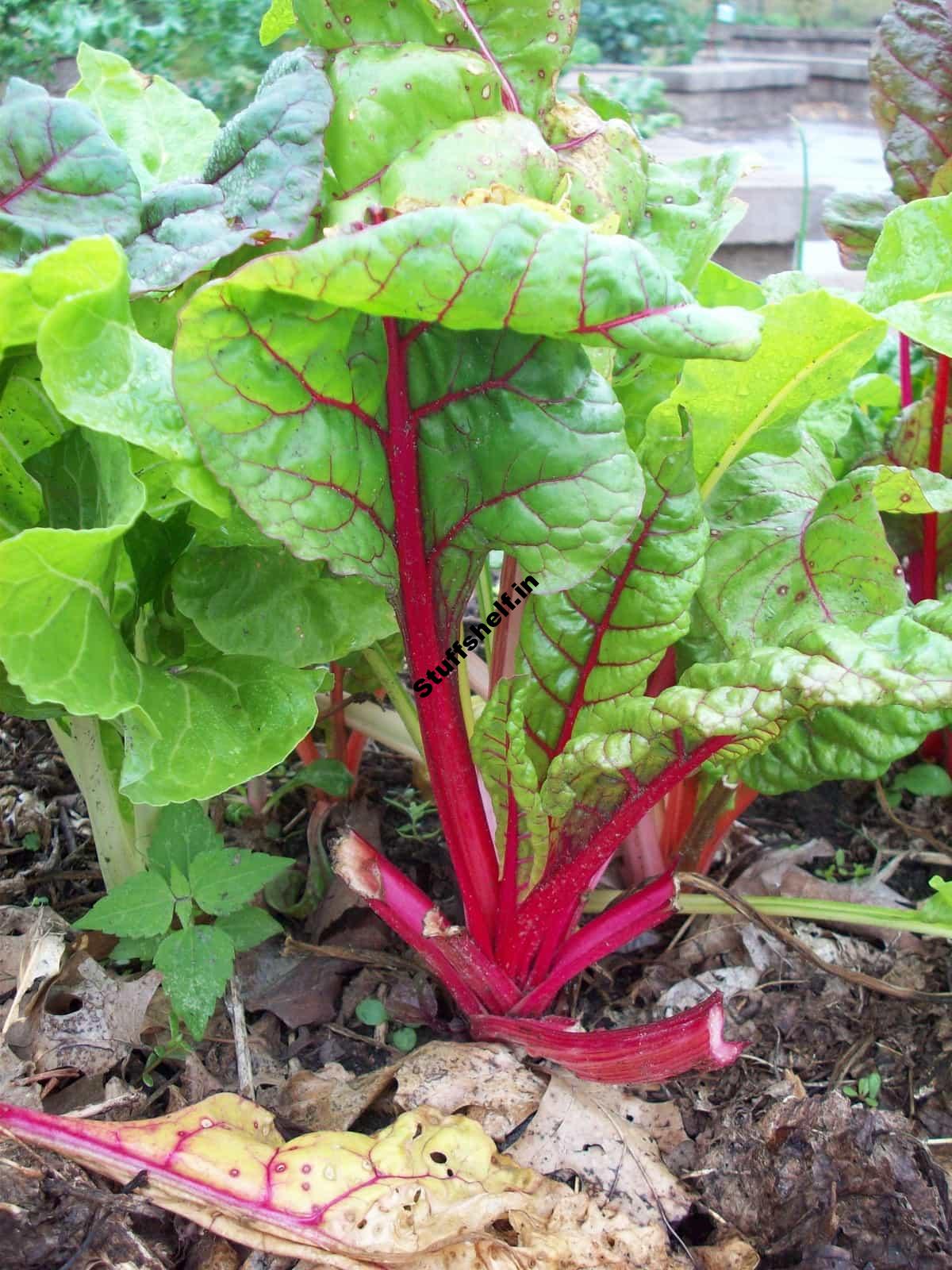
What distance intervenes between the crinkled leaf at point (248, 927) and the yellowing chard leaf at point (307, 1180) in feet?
0.54

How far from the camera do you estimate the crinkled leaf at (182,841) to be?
3.69 ft

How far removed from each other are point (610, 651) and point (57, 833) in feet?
2.70

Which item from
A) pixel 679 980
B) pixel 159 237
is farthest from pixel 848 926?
pixel 159 237

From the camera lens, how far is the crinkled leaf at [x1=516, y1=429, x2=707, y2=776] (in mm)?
1015

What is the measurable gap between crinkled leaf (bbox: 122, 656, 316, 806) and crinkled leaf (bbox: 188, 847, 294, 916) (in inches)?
6.0

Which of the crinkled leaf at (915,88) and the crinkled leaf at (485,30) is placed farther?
the crinkled leaf at (915,88)

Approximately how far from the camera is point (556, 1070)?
3.79 feet

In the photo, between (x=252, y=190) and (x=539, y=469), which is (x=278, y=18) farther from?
(x=539, y=469)

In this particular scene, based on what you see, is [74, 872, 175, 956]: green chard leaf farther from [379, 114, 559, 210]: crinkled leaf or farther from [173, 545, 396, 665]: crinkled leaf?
[379, 114, 559, 210]: crinkled leaf

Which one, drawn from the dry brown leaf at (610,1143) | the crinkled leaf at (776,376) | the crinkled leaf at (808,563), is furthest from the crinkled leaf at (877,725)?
the dry brown leaf at (610,1143)

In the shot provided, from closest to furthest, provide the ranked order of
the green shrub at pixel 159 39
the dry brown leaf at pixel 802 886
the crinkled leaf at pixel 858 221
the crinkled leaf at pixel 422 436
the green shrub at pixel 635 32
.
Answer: the crinkled leaf at pixel 422 436 < the dry brown leaf at pixel 802 886 < the crinkled leaf at pixel 858 221 < the green shrub at pixel 159 39 < the green shrub at pixel 635 32

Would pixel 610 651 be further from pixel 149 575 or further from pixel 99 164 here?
pixel 99 164

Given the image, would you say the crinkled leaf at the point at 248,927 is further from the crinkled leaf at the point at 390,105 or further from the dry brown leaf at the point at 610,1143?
the crinkled leaf at the point at 390,105

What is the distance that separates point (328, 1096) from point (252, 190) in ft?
2.85
